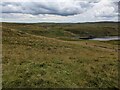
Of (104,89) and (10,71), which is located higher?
(10,71)

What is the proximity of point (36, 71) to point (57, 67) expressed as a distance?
235 centimetres

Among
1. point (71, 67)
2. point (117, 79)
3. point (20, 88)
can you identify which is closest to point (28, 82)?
point (20, 88)

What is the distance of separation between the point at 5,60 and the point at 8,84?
558 cm

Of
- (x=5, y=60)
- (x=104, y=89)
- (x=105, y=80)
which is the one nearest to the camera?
(x=104, y=89)

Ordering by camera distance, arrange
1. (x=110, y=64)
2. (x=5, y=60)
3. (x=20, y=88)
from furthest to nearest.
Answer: (x=110, y=64) → (x=5, y=60) → (x=20, y=88)

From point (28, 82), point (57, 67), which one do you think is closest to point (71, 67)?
point (57, 67)

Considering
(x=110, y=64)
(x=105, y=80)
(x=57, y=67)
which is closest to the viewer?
(x=105, y=80)

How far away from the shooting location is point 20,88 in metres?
→ 15.8

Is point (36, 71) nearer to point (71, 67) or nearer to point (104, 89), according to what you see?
point (71, 67)

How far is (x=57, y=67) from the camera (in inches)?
778

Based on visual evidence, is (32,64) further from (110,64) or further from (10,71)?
(110,64)

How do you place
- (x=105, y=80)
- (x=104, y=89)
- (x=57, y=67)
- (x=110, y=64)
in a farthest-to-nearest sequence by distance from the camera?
(x=110, y=64) → (x=57, y=67) → (x=105, y=80) → (x=104, y=89)

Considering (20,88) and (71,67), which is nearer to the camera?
(20,88)

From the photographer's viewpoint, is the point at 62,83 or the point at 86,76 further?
the point at 86,76
